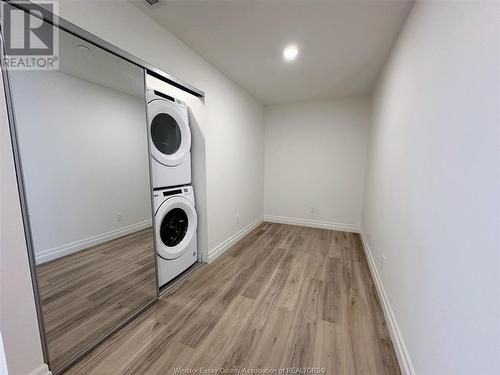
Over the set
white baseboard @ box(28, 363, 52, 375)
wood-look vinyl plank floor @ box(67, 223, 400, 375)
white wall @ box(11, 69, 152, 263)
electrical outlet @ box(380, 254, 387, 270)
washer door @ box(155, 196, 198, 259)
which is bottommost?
wood-look vinyl plank floor @ box(67, 223, 400, 375)

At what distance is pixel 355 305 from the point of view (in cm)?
170

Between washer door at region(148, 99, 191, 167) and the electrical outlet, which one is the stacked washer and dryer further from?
the electrical outlet

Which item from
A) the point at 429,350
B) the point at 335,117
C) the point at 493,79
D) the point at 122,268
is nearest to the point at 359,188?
the point at 335,117

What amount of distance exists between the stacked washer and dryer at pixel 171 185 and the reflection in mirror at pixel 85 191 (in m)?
0.12

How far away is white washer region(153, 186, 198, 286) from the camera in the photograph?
1817mm

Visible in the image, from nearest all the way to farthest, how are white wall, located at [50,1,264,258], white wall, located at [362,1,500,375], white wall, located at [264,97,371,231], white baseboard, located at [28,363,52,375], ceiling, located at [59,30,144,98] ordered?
white wall, located at [362,1,500,375] < white baseboard, located at [28,363,52,375] < ceiling, located at [59,30,144,98] < white wall, located at [50,1,264,258] < white wall, located at [264,97,371,231]

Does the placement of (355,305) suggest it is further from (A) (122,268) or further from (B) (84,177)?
(B) (84,177)

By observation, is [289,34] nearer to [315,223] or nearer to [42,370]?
[42,370]

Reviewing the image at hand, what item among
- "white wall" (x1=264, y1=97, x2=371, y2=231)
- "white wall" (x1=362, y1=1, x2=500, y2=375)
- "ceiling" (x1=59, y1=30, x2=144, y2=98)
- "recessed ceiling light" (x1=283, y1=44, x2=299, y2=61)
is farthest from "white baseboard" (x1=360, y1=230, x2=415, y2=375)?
"ceiling" (x1=59, y1=30, x2=144, y2=98)

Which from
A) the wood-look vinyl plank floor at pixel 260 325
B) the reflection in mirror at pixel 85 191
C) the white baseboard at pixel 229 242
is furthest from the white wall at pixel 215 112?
the wood-look vinyl plank floor at pixel 260 325

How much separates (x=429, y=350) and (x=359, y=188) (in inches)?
109

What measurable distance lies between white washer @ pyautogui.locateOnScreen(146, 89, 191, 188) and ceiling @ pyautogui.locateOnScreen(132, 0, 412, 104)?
0.60 m

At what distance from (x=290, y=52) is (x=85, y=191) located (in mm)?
2120

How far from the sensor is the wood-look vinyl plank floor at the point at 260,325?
1.21 meters
